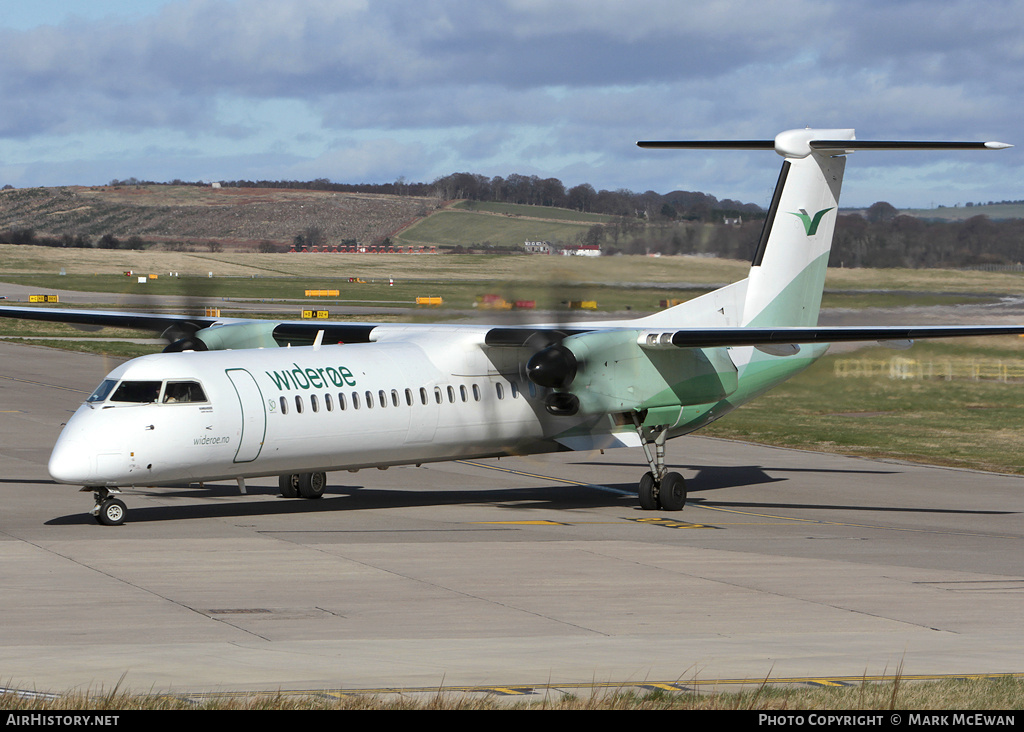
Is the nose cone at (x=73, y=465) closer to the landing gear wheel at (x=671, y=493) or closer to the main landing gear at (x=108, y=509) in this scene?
the main landing gear at (x=108, y=509)

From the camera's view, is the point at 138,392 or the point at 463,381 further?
the point at 463,381

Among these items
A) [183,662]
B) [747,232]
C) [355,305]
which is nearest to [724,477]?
[747,232]

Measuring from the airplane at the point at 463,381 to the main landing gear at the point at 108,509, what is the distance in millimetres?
24

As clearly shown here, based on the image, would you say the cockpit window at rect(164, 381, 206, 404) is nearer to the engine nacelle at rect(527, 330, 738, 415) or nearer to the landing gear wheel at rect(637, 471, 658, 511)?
the engine nacelle at rect(527, 330, 738, 415)

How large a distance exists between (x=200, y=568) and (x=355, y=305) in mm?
64587

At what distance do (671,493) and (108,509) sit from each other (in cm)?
1039

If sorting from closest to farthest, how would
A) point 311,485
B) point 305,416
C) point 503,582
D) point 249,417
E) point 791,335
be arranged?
point 503,582 → point 249,417 → point 305,416 → point 791,335 → point 311,485

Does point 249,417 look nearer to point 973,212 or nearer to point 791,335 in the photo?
point 791,335

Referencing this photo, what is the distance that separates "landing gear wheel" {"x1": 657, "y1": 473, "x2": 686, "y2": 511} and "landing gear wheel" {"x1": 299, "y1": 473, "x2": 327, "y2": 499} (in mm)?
6521

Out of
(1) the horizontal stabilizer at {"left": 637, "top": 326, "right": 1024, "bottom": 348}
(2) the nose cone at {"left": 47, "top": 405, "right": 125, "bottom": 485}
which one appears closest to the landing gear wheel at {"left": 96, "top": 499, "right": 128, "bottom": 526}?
(2) the nose cone at {"left": 47, "top": 405, "right": 125, "bottom": 485}

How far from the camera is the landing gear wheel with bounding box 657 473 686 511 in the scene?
80.9 ft

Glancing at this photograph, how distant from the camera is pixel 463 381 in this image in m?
23.9

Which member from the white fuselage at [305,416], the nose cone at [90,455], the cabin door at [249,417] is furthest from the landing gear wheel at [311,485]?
the nose cone at [90,455]

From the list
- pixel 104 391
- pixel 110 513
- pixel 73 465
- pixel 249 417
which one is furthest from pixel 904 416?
pixel 73 465
